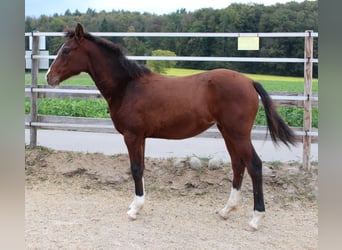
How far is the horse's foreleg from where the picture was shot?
141 inches

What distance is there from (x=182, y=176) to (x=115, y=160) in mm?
907

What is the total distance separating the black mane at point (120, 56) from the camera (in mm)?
3607

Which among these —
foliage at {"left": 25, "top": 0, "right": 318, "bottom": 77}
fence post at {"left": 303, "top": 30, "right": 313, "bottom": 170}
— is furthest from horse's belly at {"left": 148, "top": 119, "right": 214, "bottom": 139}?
foliage at {"left": 25, "top": 0, "right": 318, "bottom": 77}

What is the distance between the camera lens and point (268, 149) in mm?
5488

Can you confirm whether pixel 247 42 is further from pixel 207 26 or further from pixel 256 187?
pixel 207 26

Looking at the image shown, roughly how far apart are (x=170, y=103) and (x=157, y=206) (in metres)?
1.13

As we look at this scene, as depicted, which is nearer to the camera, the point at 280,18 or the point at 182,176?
the point at 182,176

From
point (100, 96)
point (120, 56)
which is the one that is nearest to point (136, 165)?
point (120, 56)

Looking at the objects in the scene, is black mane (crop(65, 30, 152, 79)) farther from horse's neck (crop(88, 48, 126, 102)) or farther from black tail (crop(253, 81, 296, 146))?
black tail (crop(253, 81, 296, 146))

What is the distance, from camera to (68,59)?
3543 mm
